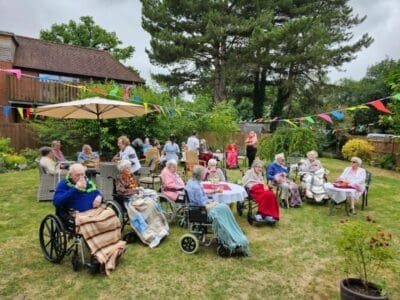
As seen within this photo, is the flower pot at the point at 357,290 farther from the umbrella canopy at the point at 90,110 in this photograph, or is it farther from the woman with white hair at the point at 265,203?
the umbrella canopy at the point at 90,110

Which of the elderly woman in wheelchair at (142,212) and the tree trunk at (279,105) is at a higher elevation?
the tree trunk at (279,105)

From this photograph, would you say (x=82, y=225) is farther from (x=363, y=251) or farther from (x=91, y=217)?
(x=363, y=251)

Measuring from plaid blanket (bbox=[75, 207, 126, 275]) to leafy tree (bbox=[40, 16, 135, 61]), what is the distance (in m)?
26.1

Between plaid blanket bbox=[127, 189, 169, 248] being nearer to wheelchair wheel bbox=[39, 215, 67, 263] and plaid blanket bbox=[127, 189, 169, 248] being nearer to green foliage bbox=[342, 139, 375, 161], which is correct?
wheelchair wheel bbox=[39, 215, 67, 263]

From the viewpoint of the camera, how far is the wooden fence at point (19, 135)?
1402 cm

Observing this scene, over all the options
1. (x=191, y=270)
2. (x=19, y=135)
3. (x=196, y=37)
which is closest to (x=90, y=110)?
(x=191, y=270)

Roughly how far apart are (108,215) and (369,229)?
2861mm

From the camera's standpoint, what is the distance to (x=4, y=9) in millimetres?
20203

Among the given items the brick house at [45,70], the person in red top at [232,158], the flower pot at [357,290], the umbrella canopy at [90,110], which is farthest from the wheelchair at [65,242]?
the brick house at [45,70]

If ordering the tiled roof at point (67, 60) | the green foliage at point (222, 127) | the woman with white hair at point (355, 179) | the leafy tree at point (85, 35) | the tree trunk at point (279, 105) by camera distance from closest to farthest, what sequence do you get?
the woman with white hair at point (355, 179) → the green foliage at point (222, 127) → the tiled roof at point (67, 60) → the tree trunk at point (279, 105) → the leafy tree at point (85, 35)

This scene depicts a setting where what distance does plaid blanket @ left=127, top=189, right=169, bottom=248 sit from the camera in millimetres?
4820

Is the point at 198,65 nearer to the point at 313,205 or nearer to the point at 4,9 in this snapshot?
the point at 4,9

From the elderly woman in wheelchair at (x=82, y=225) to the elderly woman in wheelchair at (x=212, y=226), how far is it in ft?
3.14

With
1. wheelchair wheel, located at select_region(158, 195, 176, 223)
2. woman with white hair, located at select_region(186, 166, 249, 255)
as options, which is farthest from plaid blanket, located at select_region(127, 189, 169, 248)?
woman with white hair, located at select_region(186, 166, 249, 255)
